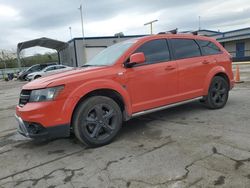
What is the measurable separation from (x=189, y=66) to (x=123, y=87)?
173 centimetres

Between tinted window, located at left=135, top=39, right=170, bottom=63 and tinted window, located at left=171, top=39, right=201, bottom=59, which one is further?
tinted window, located at left=171, top=39, right=201, bottom=59

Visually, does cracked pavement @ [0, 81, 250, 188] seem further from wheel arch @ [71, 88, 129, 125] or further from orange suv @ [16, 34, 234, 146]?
wheel arch @ [71, 88, 129, 125]

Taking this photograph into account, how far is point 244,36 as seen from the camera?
105ft

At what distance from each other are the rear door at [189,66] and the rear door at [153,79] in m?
0.21

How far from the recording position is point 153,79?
16.4ft

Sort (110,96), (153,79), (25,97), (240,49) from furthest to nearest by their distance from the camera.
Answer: (240,49) < (153,79) < (110,96) < (25,97)

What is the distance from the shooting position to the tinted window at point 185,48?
554 cm

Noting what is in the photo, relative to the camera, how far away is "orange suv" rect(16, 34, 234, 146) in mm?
4066

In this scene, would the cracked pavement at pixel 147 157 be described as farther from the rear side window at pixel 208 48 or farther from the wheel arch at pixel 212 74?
the rear side window at pixel 208 48

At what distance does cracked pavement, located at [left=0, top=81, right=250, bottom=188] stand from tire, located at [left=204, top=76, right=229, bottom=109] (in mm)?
576

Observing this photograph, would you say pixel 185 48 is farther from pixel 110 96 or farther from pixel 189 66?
pixel 110 96

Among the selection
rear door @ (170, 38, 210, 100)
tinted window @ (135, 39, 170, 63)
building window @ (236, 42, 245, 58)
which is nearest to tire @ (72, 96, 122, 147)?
tinted window @ (135, 39, 170, 63)

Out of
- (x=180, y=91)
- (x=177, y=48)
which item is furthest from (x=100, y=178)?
(x=177, y=48)

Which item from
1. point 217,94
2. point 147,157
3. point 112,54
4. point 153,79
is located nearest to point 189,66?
point 153,79
